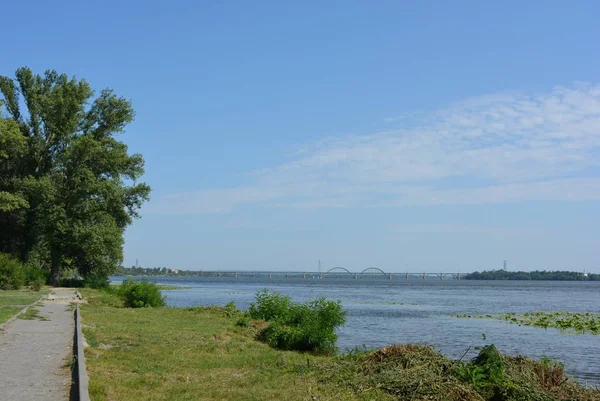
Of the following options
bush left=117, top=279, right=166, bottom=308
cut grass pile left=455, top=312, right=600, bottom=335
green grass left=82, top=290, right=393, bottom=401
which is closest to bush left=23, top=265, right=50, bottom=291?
bush left=117, top=279, right=166, bottom=308

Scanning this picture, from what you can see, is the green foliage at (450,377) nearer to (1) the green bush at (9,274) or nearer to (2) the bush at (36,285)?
(1) the green bush at (9,274)

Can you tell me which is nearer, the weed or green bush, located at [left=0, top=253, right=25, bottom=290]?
the weed

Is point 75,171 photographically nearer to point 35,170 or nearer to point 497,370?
point 35,170

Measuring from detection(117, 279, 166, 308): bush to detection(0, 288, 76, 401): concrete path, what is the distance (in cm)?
1087

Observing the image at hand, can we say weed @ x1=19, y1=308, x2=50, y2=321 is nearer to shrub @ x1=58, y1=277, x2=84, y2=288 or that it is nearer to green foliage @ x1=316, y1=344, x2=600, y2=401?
green foliage @ x1=316, y1=344, x2=600, y2=401

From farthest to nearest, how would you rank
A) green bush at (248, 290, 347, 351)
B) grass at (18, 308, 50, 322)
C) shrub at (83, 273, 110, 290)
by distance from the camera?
shrub at (83, 273, 110, 290) → grass at (18, 308, 50, 322) → green bush at (248, 290, 347, 351)

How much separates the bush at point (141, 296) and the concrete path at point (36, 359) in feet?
35.7

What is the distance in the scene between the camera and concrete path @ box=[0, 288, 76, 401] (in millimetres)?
9867

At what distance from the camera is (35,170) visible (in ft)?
165

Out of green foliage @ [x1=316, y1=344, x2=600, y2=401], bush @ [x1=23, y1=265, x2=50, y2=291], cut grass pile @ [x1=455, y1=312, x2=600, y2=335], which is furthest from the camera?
bush @ [x1=23, y1=265, x2=50, y2=291]

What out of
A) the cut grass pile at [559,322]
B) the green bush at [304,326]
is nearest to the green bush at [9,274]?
the green bush at [304,326]

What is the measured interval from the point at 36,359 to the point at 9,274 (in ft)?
98.9

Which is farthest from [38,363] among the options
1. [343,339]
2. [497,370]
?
[343,339]

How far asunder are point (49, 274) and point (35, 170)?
8561 mm
